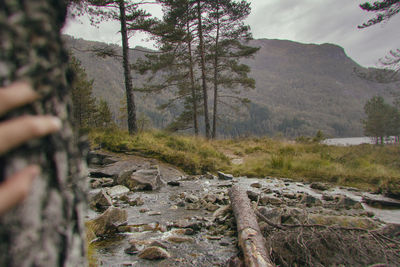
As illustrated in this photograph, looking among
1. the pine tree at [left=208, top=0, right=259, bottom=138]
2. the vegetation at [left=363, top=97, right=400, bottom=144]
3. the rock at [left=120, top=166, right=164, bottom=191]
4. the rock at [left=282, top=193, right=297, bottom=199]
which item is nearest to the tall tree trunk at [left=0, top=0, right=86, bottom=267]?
the rock at [left=282, top=193, right=297, bottom=199]

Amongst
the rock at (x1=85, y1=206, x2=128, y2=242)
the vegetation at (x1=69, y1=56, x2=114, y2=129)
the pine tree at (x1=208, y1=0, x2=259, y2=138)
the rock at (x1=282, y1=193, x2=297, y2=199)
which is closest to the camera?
the rock at (x1=85, y1=206, x2=128, y2=242)

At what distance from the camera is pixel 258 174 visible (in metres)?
8.09

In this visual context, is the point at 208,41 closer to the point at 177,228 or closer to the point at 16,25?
the point at 177,228

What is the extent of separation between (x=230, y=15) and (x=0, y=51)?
825 inches

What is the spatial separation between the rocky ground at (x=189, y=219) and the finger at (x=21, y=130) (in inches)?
61.3

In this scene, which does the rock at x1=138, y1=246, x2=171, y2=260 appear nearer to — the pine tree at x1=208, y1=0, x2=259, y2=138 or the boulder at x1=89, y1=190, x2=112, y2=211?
the boulder at x1=89, y1=190, x2=112, y2=211

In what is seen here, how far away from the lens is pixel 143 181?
5.98 meters

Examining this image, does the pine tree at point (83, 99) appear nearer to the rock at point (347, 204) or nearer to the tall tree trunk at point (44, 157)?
the rock at point (347, 204)

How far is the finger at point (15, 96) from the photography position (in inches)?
21.3

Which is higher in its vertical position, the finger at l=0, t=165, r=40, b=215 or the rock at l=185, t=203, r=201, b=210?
the finger at l=0, t=165, r=40, b=215

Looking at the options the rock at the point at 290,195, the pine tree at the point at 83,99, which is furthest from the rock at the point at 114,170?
the pine tree at the point at 83,99

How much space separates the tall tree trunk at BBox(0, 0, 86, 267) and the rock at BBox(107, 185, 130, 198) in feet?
15.9

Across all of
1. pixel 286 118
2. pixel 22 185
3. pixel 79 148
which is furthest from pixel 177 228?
pixel 286 118

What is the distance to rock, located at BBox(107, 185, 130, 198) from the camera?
210 inches
